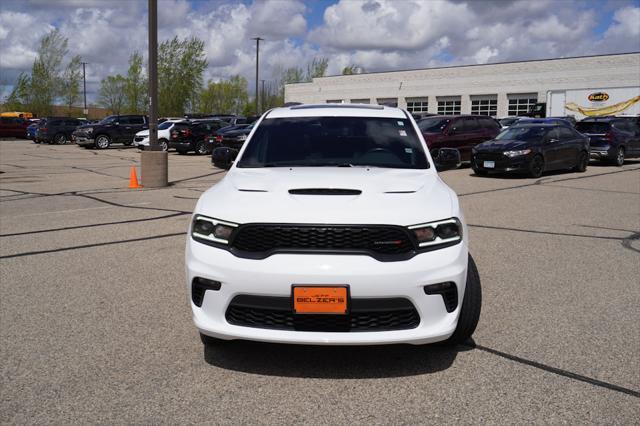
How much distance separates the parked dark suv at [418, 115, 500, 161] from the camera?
1919 centimetres

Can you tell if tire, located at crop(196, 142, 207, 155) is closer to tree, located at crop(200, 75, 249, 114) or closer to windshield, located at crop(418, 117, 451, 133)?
windshield, located at crop(418, 117, 451, 133)

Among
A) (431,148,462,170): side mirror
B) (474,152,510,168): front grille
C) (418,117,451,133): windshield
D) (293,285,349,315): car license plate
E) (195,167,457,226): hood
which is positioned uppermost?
(418,117,451,133): windshield

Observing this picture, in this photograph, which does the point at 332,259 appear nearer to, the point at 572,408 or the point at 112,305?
the point at 572,408

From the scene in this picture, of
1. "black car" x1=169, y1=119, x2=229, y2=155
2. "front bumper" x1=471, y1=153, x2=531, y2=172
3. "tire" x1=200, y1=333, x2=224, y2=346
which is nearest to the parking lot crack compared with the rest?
"tire" x1=200, y1=333, x2=224, y2=346

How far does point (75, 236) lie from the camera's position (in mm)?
8156

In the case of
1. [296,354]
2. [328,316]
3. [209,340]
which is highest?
[328,316]

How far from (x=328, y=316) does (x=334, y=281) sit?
0.23 meters

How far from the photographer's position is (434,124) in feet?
64.9

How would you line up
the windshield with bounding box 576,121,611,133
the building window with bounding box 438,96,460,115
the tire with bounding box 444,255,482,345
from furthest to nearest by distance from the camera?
1. the building window with bounding box 438,96,460,115
2. the windshield with bounding box 576,121,611,133
3. the tire with bounding box 444,255,482,345

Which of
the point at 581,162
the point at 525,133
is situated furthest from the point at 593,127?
the point at 525,133

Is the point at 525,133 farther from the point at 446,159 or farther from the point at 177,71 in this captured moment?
the point at 177,71

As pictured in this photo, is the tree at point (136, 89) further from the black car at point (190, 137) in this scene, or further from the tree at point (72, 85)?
the black car at point (190, 137)

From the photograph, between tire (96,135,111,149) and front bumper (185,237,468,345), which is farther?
tire (96,135,111,149)

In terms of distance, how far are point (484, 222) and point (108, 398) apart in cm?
718
